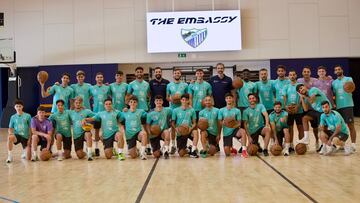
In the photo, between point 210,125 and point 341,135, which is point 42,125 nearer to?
point 210,125

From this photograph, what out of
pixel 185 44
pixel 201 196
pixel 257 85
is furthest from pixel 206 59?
pixel 201 196

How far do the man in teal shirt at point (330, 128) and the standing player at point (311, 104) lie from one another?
343 millimetres

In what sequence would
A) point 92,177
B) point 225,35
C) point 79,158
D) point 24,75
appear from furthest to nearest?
point 24,75
point 225,35
point 79,158
point 92,177

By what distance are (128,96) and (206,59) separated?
8.30 meters

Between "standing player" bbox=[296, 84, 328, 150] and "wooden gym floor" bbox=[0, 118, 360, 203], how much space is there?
73 cm

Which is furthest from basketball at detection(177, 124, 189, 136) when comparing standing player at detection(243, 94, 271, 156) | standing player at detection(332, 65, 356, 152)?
standing player at detection(332, 65, 356, 152)

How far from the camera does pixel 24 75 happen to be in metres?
18.3

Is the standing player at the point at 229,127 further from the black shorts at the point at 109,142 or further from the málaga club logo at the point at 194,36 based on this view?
the málaga club logo at the point at 194,36

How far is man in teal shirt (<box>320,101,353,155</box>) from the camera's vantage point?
769 centimetres

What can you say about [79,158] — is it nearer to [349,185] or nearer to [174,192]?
[174,192]

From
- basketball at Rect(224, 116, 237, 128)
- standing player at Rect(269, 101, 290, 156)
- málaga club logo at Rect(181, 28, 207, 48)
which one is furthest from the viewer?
málaga club logo at Rect(181, 28, 207, 48)

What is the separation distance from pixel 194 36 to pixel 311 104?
893 cm

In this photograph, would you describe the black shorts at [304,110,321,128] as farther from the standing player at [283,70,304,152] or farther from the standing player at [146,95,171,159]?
the standing player at [146,95,171,159]

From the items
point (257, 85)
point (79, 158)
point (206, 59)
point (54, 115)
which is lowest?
point (79, 158)
